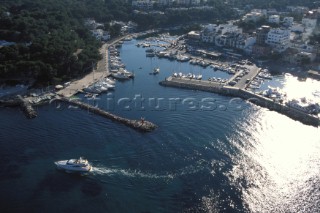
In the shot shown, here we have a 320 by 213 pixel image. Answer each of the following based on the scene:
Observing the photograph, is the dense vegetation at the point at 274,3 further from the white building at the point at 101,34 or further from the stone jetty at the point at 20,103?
the stone jetty at the point at 20,103

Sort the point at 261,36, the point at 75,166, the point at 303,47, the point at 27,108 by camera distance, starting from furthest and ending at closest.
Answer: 1. the point at 261,36
2. the point at 303,47
3. the point at 27,108
4. the point at 75,166

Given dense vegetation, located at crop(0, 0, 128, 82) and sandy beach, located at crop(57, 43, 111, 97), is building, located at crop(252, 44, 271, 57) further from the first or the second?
dense vegetation, located at crop(0, 0, 128, 82)

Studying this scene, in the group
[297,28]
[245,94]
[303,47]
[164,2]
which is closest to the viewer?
[245,94]

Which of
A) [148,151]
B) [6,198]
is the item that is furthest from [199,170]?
[6,198]

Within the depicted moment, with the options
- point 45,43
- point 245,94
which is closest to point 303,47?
point 245,94

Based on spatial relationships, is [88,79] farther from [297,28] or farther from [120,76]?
[297,28]

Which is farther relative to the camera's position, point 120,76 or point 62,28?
point 62,28

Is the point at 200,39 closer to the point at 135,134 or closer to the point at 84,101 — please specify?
the point at 84,101
